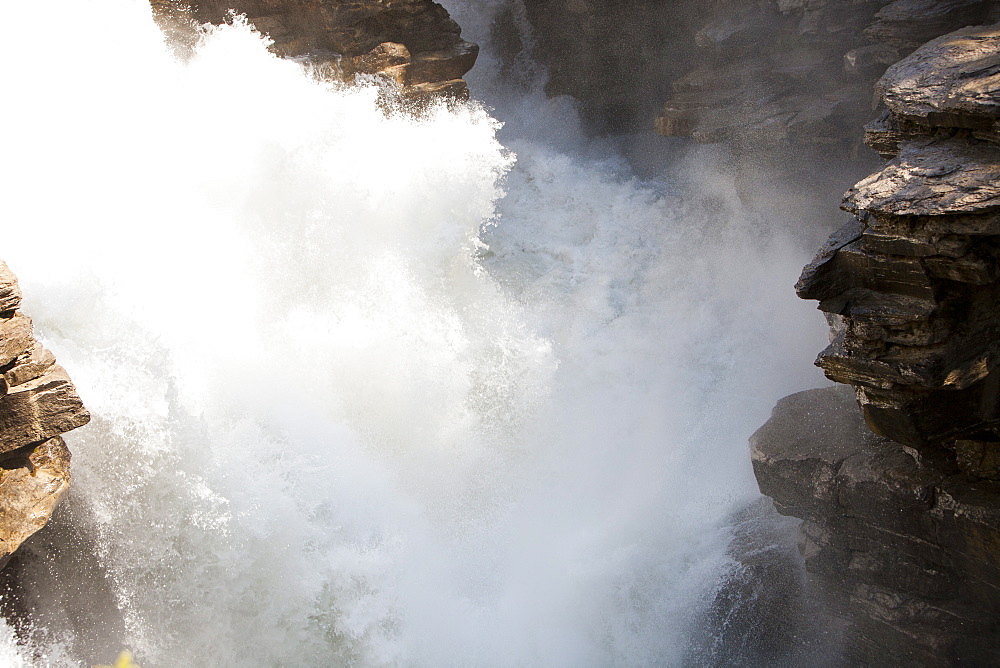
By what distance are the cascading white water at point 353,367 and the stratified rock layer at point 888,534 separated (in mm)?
1159

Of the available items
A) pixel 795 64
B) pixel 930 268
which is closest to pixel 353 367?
pixel 930 268

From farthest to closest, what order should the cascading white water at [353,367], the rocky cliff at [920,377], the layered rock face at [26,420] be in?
the cascading white water at [353,367], the layered rock face at [26,420], the rocky cliff at [920,377]

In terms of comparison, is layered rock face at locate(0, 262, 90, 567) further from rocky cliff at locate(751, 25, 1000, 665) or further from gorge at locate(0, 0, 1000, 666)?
rocky cliff at locate(751, 25, 1000, 665)

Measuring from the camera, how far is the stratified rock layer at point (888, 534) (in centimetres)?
→ 550

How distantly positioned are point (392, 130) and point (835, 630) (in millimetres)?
7879

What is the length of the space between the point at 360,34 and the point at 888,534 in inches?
337

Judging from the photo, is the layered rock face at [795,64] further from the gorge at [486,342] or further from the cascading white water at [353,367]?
the cascading white water at [353,367]

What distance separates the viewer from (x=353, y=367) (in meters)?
8.40

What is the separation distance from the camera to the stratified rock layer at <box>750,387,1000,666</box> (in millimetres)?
5496

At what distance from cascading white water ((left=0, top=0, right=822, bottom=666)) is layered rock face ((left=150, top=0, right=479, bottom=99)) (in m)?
0.31

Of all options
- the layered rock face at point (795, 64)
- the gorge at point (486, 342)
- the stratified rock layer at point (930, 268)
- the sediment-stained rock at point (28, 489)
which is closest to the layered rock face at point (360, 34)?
the gorge at point (486, 342)

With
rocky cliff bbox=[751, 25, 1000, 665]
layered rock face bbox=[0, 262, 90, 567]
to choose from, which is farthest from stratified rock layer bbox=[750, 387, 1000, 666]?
layered rock face bbox=[0, 262, 90, 567]

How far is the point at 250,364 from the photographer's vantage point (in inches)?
308

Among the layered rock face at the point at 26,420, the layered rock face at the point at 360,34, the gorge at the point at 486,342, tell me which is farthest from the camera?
the layered rock face at the point at 360,34
